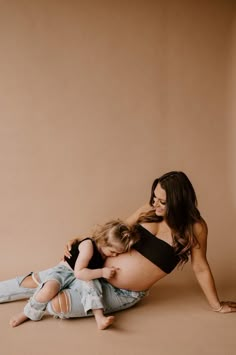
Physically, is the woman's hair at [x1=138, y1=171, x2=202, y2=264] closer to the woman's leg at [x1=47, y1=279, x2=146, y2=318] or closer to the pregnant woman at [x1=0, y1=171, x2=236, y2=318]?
the pregnant woman at [x1=0, y1=171, x2=236, y2=318]

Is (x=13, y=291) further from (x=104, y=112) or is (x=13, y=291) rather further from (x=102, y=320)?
(x=104, y=112)

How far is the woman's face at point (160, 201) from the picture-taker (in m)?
2.17

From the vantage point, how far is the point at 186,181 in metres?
2.16

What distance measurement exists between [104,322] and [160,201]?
0.61 m

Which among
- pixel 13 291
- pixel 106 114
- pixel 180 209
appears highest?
pixel 106 114

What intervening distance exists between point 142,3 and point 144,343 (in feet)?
6.63

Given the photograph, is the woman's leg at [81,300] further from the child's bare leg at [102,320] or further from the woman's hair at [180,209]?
the woman's hair at [180,209]

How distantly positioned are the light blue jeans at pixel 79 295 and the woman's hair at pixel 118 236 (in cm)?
20

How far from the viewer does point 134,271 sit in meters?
2.21

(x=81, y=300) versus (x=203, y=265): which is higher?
(x=203, y=265)

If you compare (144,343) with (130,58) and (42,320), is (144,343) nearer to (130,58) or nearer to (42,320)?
(42,320)

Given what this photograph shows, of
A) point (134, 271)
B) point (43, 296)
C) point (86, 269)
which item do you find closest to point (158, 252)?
point (134, 271)

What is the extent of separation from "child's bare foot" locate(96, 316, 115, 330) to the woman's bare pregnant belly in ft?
0.71

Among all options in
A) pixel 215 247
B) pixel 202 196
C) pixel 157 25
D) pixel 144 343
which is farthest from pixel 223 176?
pixel 144 343
